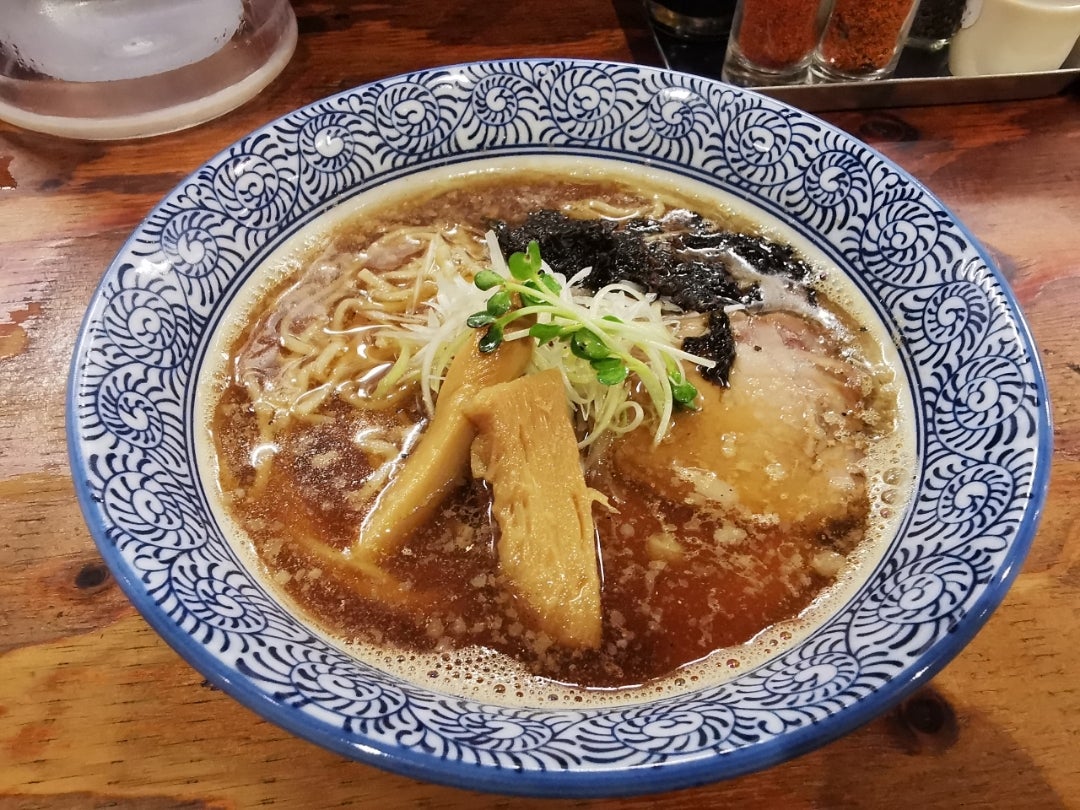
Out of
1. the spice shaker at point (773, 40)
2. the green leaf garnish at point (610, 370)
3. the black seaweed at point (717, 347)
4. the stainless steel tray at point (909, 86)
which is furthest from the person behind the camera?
the stainless steel tray at point (909, 86)

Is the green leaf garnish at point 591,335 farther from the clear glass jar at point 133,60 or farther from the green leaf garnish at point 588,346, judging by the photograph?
the clear glass jar at point 133,60

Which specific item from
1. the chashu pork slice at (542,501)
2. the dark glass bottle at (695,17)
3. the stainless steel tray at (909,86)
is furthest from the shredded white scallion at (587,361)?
the dark glass bottle at (695,17)

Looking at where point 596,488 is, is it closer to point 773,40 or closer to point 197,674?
point 197,674

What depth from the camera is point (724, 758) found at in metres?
1.00

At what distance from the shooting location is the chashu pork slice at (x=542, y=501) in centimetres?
139

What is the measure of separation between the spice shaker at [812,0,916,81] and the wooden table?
52cm

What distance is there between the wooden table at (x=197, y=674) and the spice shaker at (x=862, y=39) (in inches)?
20.4

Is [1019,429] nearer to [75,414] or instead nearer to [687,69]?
[75,414]

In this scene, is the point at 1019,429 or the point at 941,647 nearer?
the point at 941,647

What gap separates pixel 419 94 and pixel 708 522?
53.1 inches

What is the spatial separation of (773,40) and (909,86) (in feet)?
1.68

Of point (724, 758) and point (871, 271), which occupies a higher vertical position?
point (871, 271)

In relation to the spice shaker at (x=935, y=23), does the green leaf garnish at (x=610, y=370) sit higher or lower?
lower

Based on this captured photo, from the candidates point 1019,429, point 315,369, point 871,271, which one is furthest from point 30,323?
point 1019,429
